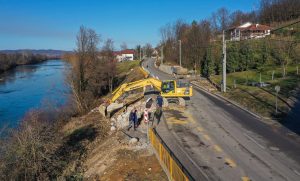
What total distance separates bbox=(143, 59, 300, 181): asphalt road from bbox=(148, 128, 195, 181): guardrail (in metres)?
0.62

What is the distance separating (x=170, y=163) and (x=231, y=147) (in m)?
4.66

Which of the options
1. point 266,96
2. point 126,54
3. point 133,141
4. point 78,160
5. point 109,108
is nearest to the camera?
point 133,141

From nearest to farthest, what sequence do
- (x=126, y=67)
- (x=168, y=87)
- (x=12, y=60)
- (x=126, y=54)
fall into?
(x=168, y=87) < (x=126, y=67) < (x=12, y=60) < (x=126, y=54)

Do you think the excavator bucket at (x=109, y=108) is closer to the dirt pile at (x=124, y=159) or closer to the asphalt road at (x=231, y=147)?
the dirt pile at (x=124, y=159)

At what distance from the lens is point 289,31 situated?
64562mm

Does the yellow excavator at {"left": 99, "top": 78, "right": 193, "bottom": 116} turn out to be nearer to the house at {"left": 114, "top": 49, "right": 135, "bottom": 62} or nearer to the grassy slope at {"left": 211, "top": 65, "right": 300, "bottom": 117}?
the grassy slope at {"left": 211, "top": 65, "right": 300, "bottom": 117}

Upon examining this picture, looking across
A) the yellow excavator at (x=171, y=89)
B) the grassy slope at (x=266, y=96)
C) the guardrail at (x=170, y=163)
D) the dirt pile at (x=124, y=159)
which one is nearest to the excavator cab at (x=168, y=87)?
the yellow excavator at (x=171, y=89)

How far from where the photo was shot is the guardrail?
12.4 metres

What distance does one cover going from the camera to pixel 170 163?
13750 mm

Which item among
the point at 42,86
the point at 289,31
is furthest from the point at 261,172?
the point at 42,86

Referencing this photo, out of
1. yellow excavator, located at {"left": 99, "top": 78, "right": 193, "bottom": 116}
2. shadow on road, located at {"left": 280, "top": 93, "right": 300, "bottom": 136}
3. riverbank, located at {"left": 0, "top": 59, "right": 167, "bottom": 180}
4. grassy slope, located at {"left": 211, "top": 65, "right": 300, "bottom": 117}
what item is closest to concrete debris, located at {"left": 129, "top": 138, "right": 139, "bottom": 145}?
riverbank, located at {"left": 0, "top": 59, "right": 167, "bottom": 180}

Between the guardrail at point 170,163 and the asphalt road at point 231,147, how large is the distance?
0.62 m

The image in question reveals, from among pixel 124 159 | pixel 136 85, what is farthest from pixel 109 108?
pixel 124 159

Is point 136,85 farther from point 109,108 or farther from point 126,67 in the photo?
point 126,67
